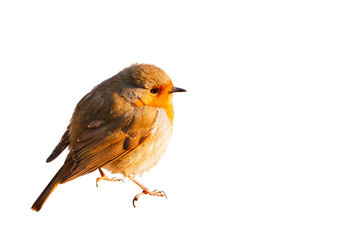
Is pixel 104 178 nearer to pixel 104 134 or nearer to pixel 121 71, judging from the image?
pixel 104 134

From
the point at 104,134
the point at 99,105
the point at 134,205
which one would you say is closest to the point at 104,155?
the point at 104,134

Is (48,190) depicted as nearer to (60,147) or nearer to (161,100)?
(60,147)

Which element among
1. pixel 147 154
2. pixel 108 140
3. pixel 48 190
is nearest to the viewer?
pixel 48 190

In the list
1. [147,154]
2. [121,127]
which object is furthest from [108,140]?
[147,154]

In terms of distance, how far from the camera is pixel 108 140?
616 centimetres

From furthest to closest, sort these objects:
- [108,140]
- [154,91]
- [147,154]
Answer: [154,91] → [147,154] → [108,140]

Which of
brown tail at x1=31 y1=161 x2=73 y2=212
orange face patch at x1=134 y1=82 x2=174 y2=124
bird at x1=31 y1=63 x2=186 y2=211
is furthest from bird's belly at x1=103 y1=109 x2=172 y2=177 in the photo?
brown tail at x1=31 y1=161 x2=73 y2=212

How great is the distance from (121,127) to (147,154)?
21.6 inches

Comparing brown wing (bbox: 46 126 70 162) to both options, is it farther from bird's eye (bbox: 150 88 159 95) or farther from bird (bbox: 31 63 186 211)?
bird's eye (bbox: 150 88 159 95)

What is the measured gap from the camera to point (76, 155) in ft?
20.2

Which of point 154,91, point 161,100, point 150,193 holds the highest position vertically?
point 154,91

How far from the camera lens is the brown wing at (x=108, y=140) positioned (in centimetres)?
611

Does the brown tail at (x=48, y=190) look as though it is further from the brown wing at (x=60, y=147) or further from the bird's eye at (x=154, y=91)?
the bird's eye at (x=154, y=91)

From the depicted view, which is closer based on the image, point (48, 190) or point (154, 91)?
point (48, 190)
